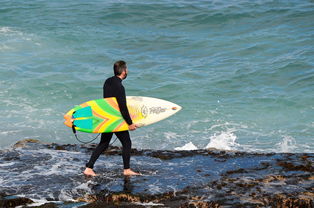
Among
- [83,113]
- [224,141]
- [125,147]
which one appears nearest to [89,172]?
[125,147]

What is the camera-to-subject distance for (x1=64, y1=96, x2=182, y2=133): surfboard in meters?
8.24

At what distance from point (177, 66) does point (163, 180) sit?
1138 centimetres

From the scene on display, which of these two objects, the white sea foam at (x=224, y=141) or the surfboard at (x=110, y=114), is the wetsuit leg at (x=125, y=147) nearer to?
the surfboard at (x=110, y=114)

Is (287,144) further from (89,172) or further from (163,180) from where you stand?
(89,172)

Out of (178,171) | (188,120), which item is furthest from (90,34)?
(178,171)

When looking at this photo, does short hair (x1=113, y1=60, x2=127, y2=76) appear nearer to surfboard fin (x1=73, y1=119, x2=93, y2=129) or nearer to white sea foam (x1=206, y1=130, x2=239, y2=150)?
surfboard fin (x1=73, y1=119, x2=93, y2=129)

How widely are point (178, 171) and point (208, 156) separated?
2.96 ft

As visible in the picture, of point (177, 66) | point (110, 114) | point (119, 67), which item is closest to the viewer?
point (119, 67)

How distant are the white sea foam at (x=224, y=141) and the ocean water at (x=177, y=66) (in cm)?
3

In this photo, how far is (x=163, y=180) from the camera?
7.93m

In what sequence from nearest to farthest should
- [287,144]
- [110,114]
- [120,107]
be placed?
1. [120,107]
2. [110,114]
3. [287,144]

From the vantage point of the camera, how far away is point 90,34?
2341cm

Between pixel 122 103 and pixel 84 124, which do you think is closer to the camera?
pixel 122 103

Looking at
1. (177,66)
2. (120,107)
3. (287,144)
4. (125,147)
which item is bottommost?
(287,144)
